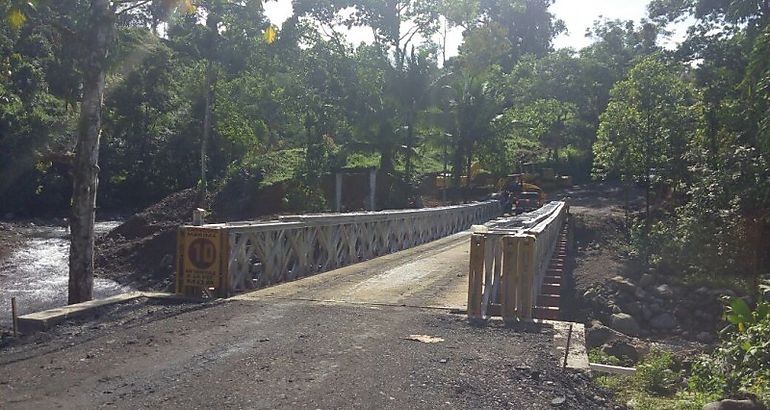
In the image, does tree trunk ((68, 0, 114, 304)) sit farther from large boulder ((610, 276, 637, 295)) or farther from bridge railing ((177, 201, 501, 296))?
large boulder ((610, 276, 637, 295))

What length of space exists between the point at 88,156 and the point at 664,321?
49.2ft

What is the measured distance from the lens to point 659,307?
21000mm

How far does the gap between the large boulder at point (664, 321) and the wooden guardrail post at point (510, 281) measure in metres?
11.9

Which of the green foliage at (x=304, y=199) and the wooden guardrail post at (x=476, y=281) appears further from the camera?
the green foliage at (x=304, y=199)

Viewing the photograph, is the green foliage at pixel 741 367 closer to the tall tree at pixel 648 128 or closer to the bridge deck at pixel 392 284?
the bridge deck at pixel 392 284

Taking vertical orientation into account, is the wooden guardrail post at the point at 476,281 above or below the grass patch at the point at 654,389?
above

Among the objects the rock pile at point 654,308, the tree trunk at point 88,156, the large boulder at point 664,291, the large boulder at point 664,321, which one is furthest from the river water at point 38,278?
the large boulder at point 664,291

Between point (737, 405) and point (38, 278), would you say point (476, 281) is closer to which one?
point (737, 405)

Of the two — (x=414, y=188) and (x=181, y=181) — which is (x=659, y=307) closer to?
(x=414, y=188)

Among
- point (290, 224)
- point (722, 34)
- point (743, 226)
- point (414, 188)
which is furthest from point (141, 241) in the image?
point (722, 34)

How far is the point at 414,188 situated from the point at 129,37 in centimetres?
1545

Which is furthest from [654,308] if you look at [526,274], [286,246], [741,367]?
[741,367]

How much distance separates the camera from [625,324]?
18844 millimetres

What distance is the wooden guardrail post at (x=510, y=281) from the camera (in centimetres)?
934
